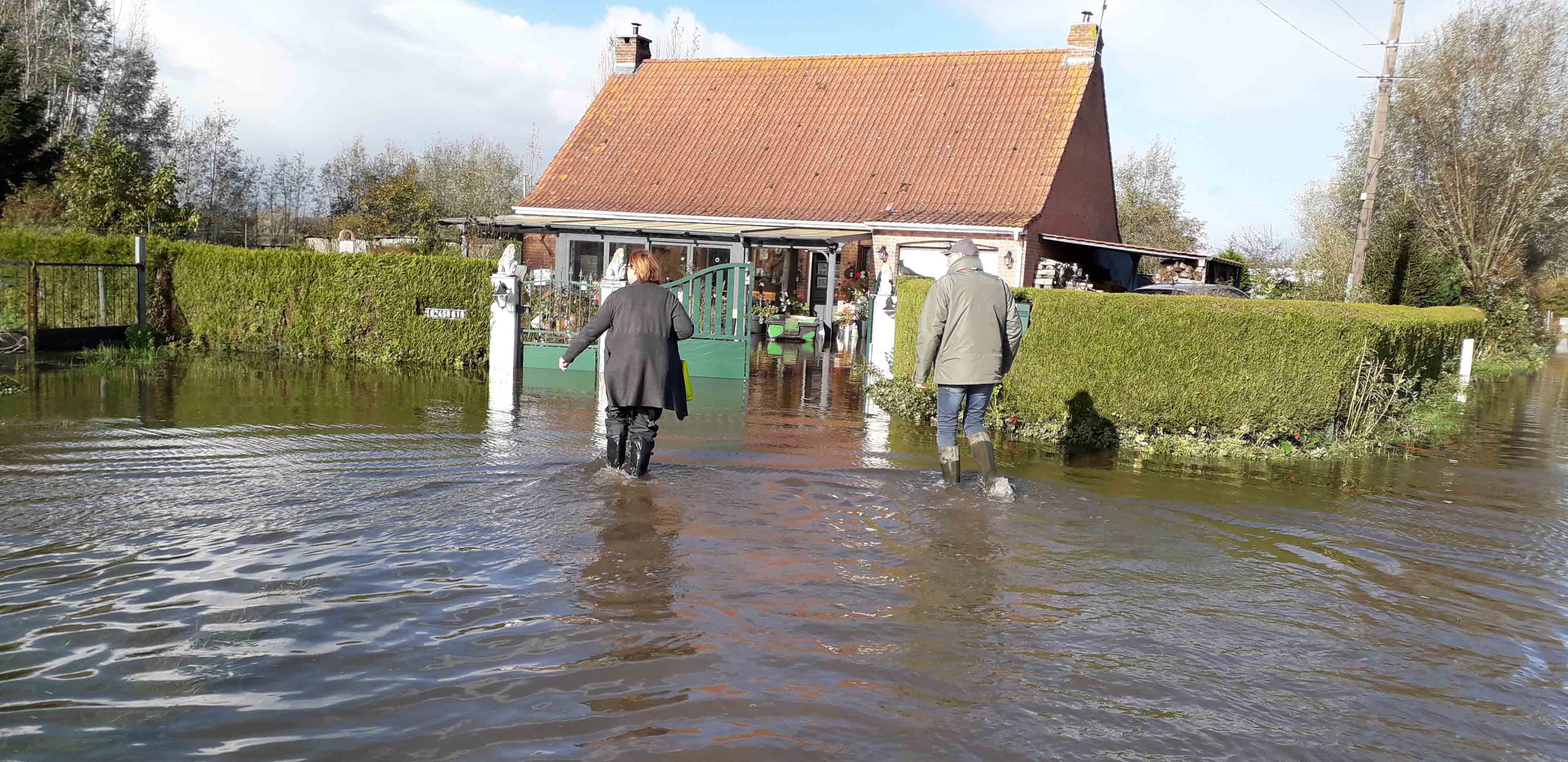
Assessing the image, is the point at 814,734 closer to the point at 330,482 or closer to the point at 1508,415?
the point at 330,482

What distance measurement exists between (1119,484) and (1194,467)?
4.73ft

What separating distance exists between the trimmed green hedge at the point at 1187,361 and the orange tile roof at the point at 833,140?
12853 mm

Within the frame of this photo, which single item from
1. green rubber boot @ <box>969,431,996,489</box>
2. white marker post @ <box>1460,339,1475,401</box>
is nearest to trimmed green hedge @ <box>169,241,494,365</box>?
green rubber boot @ <box>969,431,996,489</box>

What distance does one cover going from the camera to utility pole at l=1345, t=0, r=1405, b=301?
20.1 m

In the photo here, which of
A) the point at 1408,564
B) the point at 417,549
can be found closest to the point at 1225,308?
the point at 1408,564

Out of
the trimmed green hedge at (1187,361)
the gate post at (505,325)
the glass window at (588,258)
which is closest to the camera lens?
the trimmed green hedge at (1187,361)

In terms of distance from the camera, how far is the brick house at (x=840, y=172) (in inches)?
923

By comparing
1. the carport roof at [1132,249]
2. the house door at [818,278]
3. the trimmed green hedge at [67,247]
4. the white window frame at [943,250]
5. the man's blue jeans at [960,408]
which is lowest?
the man's blue jeans at [960,408]

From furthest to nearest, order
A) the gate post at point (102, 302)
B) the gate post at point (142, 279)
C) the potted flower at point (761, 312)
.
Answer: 1. the potted flower at point (761, 312)
2. the gate post at point (142, 279)
3. the gate post at point (102, 302)

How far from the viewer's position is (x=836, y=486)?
7711mm

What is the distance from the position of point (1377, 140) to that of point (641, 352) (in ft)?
59.8

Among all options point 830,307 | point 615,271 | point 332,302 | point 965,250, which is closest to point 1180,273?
point 830,307

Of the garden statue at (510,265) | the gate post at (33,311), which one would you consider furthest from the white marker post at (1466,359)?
the gate post at (33,311)

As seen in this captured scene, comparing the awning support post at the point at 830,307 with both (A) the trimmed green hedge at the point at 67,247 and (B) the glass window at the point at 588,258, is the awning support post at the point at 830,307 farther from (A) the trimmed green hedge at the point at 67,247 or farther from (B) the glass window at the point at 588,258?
(A) the trimmed green hedge at the point at 67,247
